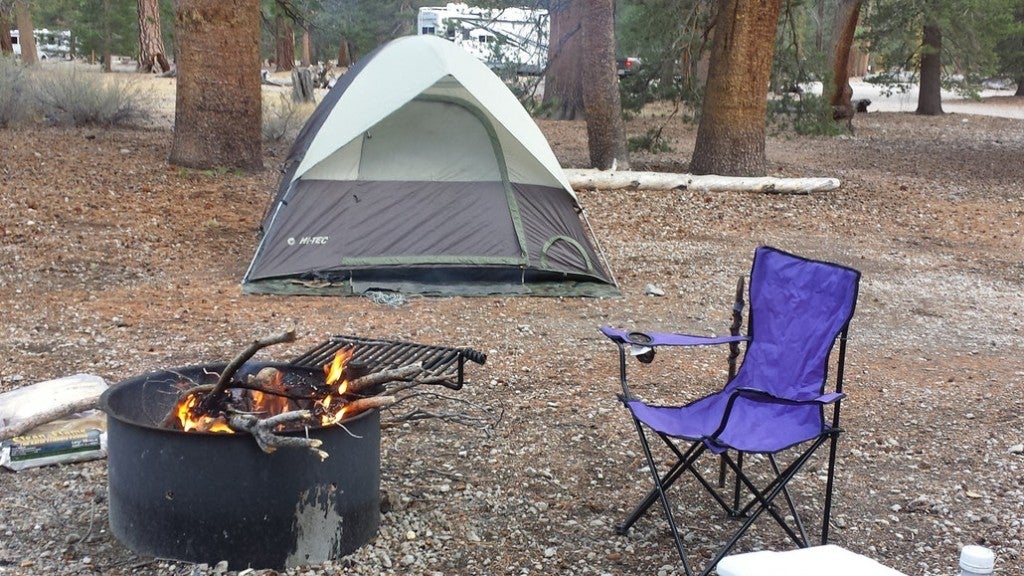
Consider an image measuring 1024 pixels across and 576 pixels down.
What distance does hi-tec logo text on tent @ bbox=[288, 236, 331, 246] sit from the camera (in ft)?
22.7

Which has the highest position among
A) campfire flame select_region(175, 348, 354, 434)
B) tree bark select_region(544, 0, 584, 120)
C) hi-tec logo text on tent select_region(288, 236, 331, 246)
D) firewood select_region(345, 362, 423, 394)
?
tree bark select_region(544, 0, 584, 120)

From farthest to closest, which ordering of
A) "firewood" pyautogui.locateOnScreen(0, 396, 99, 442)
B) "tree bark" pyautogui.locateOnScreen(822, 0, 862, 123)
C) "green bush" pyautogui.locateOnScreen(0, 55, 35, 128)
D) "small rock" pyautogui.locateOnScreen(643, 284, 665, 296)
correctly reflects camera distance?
"tree bark" pyautogui.locateOnScreen(822, 0, 862, 123) → "green bush" pyautogui.locateOnScreen(0, 55, 35, 128) → "small rock" pyautogui.locateOnScreen(643, 284, 665, 296) → "firewood" pyautogui.locateOnScreen(0, 396, 99, 442)

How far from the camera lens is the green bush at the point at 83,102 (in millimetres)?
13367

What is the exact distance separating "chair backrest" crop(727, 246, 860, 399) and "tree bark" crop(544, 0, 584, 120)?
12937 millimetres

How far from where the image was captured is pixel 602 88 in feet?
37.9

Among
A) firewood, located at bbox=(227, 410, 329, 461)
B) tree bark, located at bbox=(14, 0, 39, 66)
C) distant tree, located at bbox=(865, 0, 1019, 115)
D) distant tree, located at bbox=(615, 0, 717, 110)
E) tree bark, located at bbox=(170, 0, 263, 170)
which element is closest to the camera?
firewood, located at bbox=(227, 410, 329, 461)

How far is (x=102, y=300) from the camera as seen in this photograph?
6.45 m

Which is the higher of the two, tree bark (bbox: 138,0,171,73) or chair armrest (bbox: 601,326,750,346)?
tree bark (bbox: 138,0,171,73)

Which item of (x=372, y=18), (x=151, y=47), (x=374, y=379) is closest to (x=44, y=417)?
(x=374, y=379)

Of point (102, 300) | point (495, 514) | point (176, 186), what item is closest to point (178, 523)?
point (495, 514)

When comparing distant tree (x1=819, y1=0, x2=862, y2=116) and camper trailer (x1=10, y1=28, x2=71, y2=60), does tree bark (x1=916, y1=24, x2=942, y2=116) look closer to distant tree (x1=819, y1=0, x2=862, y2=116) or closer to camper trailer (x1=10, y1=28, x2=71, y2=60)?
distant tree (x1=819, y1=0, x2=862, y2=116)

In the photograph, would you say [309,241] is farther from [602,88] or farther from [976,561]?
[602,88]

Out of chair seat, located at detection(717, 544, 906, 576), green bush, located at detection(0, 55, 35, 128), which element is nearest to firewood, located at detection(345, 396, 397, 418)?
chair seat, located at detection(717, 544, 906, 576)

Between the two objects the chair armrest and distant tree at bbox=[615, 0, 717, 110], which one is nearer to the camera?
the chair armrest
